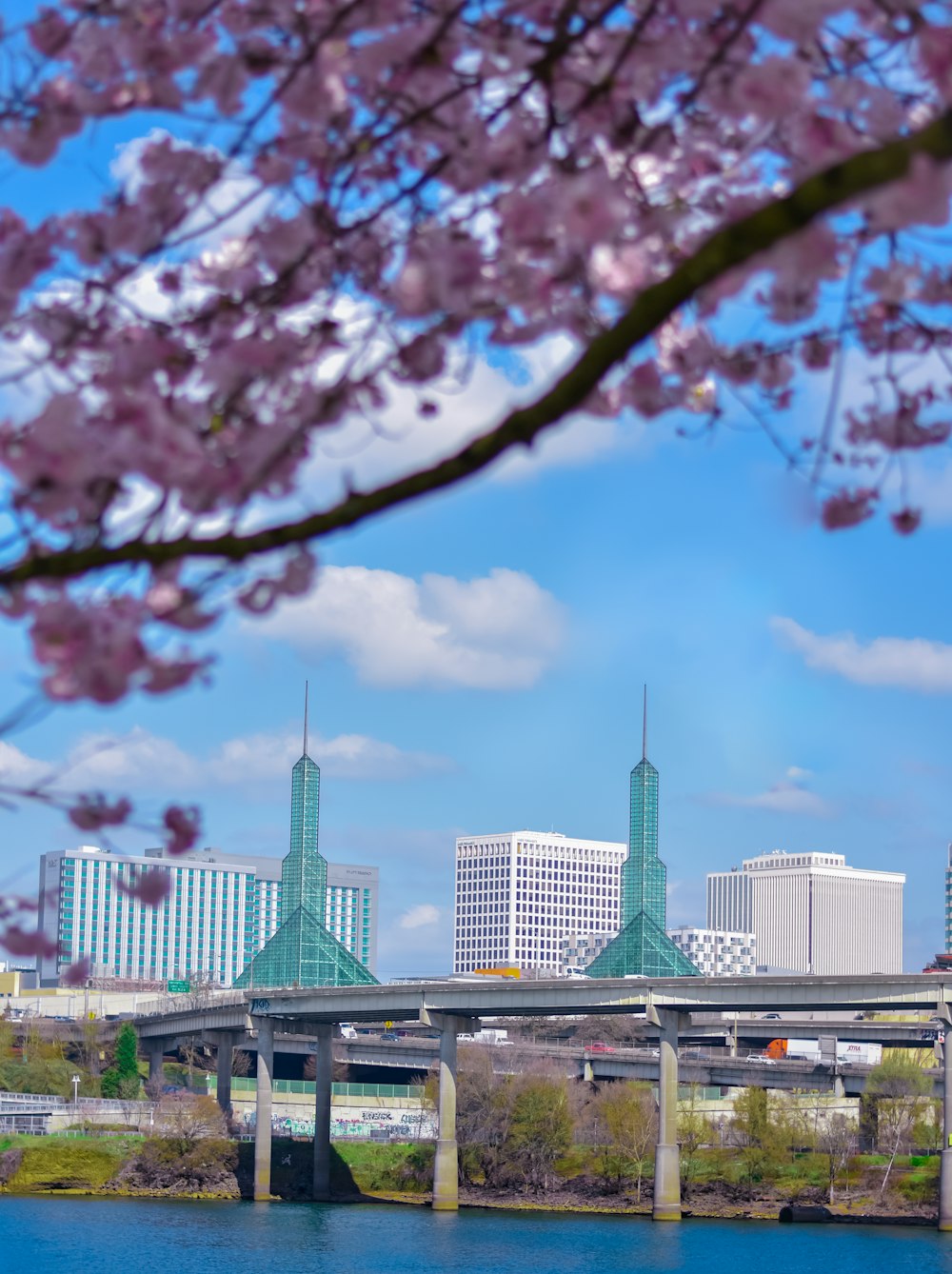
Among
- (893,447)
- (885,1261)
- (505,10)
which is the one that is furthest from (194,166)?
Result: (885,1261)

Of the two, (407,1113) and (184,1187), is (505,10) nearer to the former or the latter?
(184,1187)

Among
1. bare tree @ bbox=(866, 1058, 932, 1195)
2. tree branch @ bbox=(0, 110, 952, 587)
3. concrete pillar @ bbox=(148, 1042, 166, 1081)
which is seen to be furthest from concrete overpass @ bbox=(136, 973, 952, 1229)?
tree branch @ bbox=(0, 110, 952, 587)

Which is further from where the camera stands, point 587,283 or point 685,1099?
point 685,1099

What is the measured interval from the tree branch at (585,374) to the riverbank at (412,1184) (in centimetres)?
7309

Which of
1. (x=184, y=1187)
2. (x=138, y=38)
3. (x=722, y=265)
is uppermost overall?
(x=138, y=38)

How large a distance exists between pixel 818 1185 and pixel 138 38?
258 ft

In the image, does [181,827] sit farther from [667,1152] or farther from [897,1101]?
[897,1101]

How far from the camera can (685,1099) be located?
9512 cm

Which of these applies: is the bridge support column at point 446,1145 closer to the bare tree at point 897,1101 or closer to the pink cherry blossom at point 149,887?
the bare tree at point 897,1101

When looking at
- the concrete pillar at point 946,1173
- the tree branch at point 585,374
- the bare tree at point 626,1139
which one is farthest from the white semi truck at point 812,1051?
the tree branch at point 585,374

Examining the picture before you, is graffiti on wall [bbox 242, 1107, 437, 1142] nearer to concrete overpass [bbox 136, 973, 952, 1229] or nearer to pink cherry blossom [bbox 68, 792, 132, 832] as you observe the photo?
concrete overpass [bbox 136, 973, 952, 1229]

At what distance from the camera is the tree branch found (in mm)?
4805

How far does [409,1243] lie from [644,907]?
178 feet

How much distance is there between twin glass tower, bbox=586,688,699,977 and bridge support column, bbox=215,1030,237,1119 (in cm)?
2249
